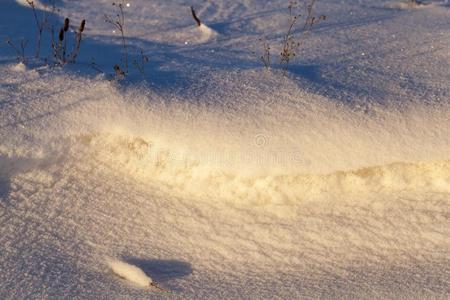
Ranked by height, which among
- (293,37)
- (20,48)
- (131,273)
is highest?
(293,37)

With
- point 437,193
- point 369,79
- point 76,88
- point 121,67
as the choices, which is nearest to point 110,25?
point 121,67

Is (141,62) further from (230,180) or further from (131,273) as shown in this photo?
(131,273)

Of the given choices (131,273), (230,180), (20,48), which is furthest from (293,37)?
(131,273)

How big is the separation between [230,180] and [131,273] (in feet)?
2.39

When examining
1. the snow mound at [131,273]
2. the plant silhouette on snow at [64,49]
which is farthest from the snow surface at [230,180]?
the plant silhouette on snow at [64,49]

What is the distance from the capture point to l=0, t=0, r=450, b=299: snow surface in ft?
9.30

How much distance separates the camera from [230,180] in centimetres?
321

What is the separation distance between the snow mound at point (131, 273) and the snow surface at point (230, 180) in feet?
0.07

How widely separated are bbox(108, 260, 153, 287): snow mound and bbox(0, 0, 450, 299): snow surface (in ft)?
0.07

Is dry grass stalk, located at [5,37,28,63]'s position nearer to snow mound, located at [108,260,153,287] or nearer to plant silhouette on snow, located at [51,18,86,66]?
plant silhouette on snow, located at [51,18,86,66]

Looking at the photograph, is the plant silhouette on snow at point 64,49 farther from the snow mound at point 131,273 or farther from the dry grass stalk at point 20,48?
the snow mound at point 131,273

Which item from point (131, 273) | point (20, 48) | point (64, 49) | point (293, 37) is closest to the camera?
point (131, 273)

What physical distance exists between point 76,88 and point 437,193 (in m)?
2.09

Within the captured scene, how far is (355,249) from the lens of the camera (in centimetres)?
295
